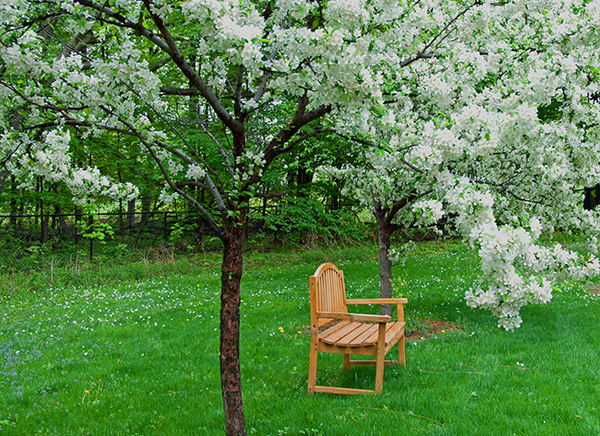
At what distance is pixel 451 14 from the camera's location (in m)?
4.87

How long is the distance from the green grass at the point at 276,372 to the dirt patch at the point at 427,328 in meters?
0.18

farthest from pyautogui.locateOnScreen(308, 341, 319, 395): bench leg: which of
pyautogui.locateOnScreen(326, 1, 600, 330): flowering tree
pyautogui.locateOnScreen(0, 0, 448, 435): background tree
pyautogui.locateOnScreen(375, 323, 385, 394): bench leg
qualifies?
pyautogui.locateOnScreen(326, 1, 600, 330): flowering tree

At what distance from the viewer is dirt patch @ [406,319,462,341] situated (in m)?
5.98

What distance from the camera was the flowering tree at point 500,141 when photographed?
8.57 feet

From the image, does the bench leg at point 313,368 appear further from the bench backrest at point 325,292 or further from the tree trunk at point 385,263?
the tree trunk at point 385,263

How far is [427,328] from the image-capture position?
6.30 meters

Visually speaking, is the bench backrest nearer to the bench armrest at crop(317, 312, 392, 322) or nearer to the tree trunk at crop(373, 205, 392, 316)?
the bench armrest at crop(317, 312, 392, 322)

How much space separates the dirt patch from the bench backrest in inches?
53.1

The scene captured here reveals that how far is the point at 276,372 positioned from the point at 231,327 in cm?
195

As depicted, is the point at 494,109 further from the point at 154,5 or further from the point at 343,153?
the point at 343,153

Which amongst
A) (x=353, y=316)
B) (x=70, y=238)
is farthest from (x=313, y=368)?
(x=70, y=238)

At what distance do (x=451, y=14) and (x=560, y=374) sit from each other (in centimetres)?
368

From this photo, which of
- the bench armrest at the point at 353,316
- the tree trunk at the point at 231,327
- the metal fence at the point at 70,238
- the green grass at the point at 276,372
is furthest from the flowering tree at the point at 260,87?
the metal fence at the point at 70,238

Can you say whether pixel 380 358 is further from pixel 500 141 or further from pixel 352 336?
pixel 500 141
